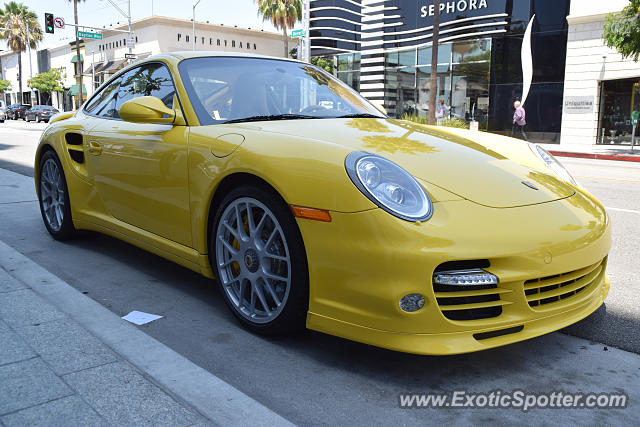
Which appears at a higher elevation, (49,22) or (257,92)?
(49,22)

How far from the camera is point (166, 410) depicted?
6.66ft

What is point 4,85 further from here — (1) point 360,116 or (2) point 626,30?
(1) point 360,116

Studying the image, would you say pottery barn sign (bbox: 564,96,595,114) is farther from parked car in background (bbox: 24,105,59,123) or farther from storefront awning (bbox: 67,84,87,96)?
storefront awning (bbox: 67,84,87,96)

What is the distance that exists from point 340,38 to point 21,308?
3372 centimetres

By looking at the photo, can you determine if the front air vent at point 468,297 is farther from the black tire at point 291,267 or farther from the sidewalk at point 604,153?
the sidewalk at point 604,153

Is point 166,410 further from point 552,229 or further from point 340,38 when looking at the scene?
point 340,38

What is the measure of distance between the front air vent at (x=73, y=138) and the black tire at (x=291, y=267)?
2023 mm

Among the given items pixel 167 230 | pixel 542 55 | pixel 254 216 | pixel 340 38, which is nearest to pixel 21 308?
pixel 167 230

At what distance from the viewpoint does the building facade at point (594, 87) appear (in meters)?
20.8

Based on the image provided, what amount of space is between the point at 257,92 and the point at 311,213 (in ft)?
4.38

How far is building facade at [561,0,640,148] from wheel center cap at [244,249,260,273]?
21.6 meters

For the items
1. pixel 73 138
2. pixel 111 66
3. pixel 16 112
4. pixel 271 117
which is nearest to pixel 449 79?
pixel 73 138

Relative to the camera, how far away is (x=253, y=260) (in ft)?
9.09

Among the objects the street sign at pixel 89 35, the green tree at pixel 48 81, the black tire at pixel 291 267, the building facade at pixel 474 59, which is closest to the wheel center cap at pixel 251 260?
the black tire at pixel 291 267
